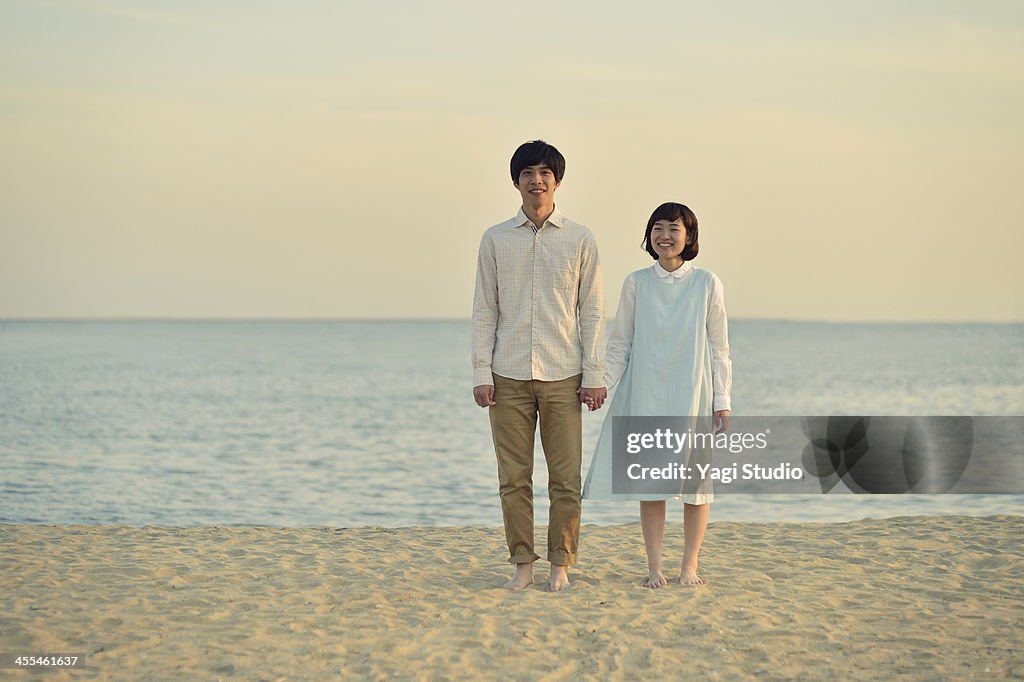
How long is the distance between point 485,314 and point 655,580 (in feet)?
4.75

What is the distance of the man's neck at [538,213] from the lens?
14.5ft

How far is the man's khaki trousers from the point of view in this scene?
4469 millimetres

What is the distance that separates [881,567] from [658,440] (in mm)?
1597

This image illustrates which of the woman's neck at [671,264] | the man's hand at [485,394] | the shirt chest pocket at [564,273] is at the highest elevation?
the woman's neck at [671,264]

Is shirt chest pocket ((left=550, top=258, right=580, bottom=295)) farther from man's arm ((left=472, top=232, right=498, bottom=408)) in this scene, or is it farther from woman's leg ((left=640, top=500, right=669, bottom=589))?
woman's leg ((left=640, top=500, right=669, bottom=589))

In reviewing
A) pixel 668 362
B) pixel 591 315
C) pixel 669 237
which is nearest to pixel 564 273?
pixel 591 315

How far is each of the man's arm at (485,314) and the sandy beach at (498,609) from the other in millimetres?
1017

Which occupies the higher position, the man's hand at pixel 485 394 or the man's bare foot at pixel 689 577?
the man's hand at pixel 485 394

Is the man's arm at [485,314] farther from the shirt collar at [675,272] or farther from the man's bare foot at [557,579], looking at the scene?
the man's bare foot at [557,579]

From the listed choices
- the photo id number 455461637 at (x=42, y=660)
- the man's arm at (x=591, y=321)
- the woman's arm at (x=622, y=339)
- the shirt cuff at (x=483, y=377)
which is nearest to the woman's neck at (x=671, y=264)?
the woman's arm at (x=622, y=339)

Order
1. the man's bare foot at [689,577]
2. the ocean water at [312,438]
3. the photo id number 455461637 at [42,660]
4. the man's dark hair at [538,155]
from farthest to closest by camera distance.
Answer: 1. the ocean water at [312,438]
2. the man's bare foot at [689,577]
3. the man's dark hair at [538,155]
4. the photo id number 455461637 at [42,660]

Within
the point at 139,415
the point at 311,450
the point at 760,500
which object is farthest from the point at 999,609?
the point at 139,415

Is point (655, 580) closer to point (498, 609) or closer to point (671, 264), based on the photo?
point (498, 609)

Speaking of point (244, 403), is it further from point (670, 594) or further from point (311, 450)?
point (670, 594)
